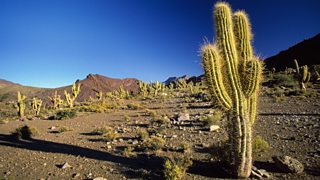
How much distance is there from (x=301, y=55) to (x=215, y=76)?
5758cm

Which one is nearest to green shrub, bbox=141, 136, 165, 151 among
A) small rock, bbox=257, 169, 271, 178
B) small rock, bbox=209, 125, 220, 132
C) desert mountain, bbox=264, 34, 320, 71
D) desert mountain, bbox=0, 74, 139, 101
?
small rock, bbox=209, 125, 220, 132

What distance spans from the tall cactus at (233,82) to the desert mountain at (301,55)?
49.1 meters

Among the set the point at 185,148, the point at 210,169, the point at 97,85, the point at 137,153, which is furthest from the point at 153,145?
the point at 97,85

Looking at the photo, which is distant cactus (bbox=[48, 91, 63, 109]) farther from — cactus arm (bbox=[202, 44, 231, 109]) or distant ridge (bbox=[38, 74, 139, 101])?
cactus arm (bbox=[202, 44, 231, 109])

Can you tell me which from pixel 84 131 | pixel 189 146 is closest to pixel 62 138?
pixel 84 131

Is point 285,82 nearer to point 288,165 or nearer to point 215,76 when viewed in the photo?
point 288,165

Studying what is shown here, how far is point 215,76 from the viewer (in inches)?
221

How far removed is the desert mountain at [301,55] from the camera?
49138 mm

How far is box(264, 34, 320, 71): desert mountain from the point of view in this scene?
161ft

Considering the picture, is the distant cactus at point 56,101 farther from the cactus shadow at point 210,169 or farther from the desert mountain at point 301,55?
the desert mountain at point 301,55

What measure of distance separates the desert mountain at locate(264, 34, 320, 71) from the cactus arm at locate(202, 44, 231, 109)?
49557mm

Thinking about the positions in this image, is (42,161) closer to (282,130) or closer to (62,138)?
(62,138)

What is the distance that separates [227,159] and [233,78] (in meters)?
2.07

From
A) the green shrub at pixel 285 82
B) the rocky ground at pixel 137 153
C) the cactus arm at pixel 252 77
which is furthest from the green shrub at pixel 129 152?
the green shrub at pixel 285 82
